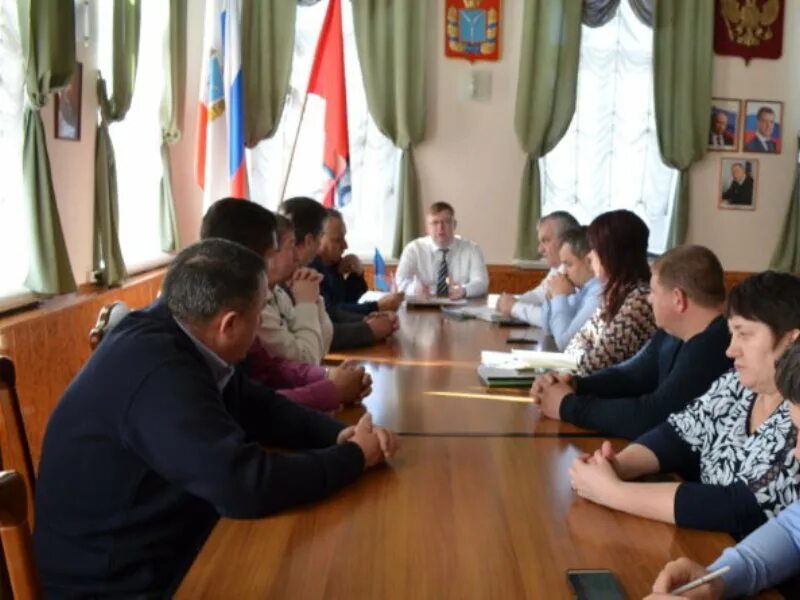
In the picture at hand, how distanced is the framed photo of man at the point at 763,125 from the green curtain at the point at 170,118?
14.4 feet

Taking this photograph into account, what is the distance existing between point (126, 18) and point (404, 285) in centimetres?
224

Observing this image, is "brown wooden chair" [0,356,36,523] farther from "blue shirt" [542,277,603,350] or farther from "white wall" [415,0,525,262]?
"white wall" [415,0,525,262]

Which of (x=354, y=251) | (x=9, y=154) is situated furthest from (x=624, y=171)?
(x=9, y=154)

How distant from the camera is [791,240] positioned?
6496mm

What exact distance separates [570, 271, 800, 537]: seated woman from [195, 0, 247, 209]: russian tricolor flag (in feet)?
14.0

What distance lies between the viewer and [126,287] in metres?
4.64

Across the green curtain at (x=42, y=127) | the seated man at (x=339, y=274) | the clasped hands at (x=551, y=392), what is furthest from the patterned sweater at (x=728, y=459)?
the green curtain at (x=42, y=127)

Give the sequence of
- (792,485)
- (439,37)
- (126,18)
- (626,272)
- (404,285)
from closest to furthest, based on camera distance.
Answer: (792,485) < (626,272) < (126,18) < (404,285) < (439,37)

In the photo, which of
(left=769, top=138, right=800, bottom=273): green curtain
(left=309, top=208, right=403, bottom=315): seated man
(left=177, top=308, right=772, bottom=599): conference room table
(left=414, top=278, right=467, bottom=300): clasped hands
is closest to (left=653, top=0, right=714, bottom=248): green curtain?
(left=769, top=138, right=800, bottom=273): green curtain

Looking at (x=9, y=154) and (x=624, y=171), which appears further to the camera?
(x=624, y=171)

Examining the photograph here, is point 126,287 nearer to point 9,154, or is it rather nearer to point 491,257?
point 9,154

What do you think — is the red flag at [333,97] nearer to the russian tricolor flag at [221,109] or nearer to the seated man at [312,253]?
the russian tricolor flag at [221,109]

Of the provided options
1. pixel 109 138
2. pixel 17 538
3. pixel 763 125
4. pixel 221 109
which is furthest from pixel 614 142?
pixel 17 538

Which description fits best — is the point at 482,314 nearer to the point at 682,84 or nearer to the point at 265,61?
the point at 265,61
